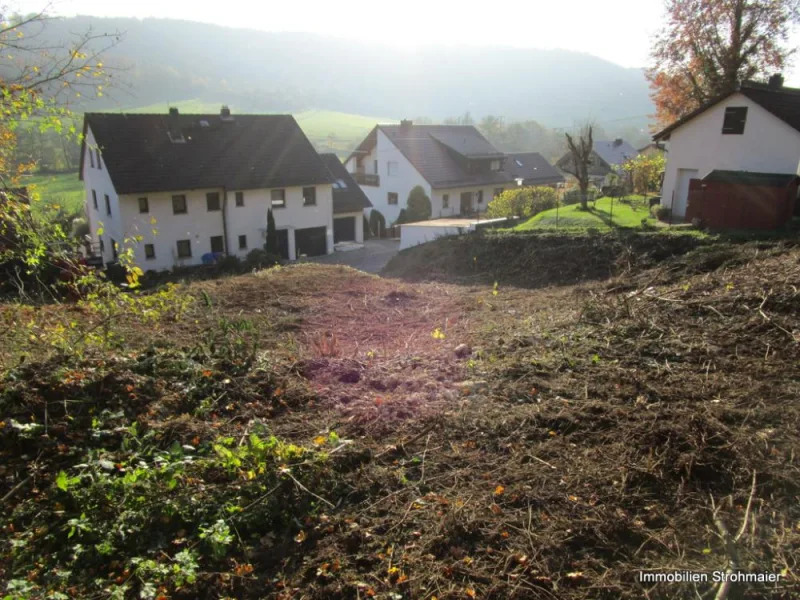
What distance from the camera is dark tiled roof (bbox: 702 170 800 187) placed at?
15.6 m

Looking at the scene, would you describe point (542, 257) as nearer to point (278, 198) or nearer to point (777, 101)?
point (777, 101)

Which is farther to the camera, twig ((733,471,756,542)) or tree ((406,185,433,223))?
tree ((406,185,433,223))

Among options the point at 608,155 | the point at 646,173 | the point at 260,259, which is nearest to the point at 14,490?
the point at 260,259

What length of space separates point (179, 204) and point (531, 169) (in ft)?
102

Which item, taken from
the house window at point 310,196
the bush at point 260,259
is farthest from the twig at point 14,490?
the house window at point 310,196

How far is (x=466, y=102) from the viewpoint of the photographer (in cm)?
13650

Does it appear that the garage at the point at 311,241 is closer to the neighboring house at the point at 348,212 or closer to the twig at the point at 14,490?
the neighboring house at the point at 348,212

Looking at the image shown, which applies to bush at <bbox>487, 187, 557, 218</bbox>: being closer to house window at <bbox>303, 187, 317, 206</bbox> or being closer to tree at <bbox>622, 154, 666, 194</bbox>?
tree at <bbox>622, 154, 666, 194</bbox>

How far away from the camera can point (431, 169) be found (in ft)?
126

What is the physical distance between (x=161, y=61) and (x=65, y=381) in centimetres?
10858

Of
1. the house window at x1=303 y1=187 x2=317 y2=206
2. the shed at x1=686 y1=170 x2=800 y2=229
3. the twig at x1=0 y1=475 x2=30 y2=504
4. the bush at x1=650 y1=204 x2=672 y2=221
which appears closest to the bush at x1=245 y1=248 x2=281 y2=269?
the house window at x1=303 y1=187 x2=317 y2=206

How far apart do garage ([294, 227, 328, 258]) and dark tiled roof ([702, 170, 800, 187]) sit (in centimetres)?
2052

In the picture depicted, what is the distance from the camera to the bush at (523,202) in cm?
2750

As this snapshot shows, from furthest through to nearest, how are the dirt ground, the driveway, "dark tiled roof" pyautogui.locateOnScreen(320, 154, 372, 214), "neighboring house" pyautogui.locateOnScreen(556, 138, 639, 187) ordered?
1. "neighboring house" pyautogui.locateOnScreen(556, 138, 639, 187)
2. "dark tiled roof" pyautogui.locateOnScreen(320, 154, 372, 214)
3. the driveway
4. the dirt ground
